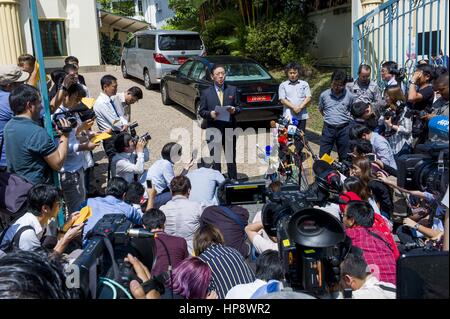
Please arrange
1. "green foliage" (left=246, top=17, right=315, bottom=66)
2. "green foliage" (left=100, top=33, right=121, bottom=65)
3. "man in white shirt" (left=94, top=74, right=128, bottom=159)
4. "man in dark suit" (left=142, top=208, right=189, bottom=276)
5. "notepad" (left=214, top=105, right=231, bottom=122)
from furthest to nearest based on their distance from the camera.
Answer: "green foliage" (left=100, top=33, right=121, bottom=65), "green foliage" (left=246, top=17, right=315, bottom=66), "notepad" (left=214, top=105, right=231, bottom=122), "man in white shirt" (left=94, top=74, right=128, bottom=159), "man in dark suit" (left=142, top=208, right=189, bottom=276)

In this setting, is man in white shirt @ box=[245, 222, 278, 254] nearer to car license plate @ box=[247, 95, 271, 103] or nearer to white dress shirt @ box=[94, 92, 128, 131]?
white dress shirt @ box=[94, 92, 128, 131]

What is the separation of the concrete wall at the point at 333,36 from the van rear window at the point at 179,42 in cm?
471

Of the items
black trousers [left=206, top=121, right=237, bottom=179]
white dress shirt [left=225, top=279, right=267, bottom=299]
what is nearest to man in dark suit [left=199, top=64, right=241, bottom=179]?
black trousers [left=206, top=121, right=237, bottom=179]

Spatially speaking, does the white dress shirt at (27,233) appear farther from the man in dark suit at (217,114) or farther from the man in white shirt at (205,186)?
→ the man in dark suit at (217,114)

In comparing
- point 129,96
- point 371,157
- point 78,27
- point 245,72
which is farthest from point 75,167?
point 78,27

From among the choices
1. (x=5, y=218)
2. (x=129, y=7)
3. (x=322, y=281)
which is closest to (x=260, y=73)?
(x=5, y=218)

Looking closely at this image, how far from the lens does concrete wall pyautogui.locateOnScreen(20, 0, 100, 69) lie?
1748 cm

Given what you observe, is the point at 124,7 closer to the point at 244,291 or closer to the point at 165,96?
the point at 165,96

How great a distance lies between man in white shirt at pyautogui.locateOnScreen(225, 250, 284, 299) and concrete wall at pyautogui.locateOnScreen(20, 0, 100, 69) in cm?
1673

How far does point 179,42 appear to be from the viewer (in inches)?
511

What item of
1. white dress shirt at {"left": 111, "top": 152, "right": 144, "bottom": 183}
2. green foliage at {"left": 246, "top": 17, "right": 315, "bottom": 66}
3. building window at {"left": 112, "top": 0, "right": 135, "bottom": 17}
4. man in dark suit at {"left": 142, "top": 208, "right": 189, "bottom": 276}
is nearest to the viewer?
man in dark suit at {"left": 142, "top": 208, "right": 189, "bottom": 276}

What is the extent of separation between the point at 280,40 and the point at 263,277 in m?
12.6

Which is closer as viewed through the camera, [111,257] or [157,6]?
[111,257]
